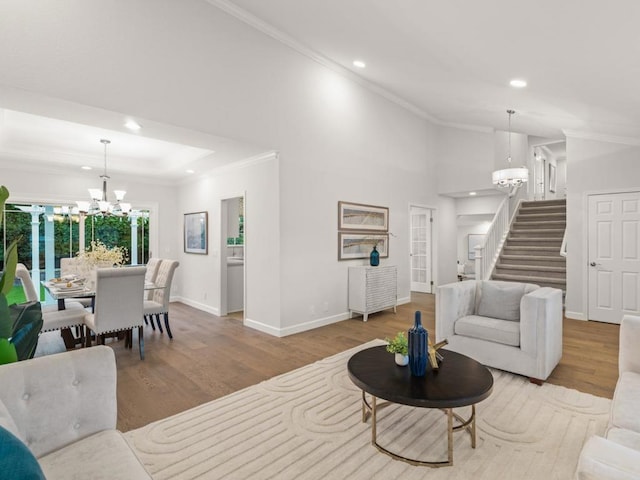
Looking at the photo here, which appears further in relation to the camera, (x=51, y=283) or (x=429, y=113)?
(x=429, y=113)

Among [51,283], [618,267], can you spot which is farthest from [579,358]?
[51,283]

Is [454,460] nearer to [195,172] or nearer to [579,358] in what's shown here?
[579,358]

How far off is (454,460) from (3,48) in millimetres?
4250

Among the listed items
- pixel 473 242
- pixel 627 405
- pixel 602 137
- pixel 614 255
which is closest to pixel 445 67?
pixel 602 137

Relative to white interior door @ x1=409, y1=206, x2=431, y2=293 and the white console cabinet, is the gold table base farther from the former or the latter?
white interior door @ x1=409, y1=206, x2=431, y2=293

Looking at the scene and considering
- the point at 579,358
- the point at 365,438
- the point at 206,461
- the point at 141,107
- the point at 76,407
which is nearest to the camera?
the point at 76,407

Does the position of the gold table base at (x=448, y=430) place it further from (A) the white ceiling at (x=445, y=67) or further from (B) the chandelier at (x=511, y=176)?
(B) the chandelier at (x=511, y=176)

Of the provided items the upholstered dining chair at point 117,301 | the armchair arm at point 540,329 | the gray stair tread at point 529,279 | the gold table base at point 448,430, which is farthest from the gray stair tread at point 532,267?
the upholstered dining chair at point 117,301

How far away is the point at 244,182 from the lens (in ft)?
17.1

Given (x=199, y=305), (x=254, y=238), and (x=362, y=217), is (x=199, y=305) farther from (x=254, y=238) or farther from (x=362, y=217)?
(x=362, y=217)

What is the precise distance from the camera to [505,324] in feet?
11.0

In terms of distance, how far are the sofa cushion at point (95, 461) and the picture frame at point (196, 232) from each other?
479 cm

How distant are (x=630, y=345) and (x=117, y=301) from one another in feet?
14.2

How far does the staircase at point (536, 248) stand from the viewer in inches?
255
